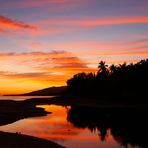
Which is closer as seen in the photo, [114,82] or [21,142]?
[21,142]

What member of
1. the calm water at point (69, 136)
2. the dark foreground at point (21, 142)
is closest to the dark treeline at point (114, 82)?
the calm water at point (69, 136)

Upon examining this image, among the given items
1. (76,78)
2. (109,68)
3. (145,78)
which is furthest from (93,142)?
(76,78)

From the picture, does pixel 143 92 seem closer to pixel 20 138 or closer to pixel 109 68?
pixel 109 68

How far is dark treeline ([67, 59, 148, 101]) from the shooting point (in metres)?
105

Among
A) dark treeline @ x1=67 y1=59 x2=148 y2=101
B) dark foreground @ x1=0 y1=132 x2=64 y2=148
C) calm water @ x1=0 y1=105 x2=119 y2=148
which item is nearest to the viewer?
dark foreground @ x1=0 y1=132 x2=64 y2=148

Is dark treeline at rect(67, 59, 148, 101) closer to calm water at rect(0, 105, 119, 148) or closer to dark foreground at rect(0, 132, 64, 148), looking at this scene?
calm water at rect(0, 105, 119, 148)

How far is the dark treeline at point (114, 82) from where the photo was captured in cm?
10466

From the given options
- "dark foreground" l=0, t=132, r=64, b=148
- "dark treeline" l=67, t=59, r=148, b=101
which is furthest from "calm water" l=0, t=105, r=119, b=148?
"dark treeline" l=67, t=59, r=148, b=101

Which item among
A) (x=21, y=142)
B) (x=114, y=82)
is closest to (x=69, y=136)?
(x=21, y=142)

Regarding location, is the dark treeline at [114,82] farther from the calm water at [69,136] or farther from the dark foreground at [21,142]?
the dark foreground at [21,142]

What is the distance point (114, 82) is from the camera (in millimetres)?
117312

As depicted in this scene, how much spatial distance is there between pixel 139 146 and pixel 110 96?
91549mm

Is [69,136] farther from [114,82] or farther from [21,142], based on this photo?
[114,82]

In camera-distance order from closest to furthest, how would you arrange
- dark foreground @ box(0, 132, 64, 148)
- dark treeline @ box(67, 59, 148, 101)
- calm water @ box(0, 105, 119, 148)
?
1. dark foreground @ box(0, 132, 64, 148)
2. calm water @ box(0, 105, 119, 148)
3. dark treeline @ box(67, 59, 148, 101)
